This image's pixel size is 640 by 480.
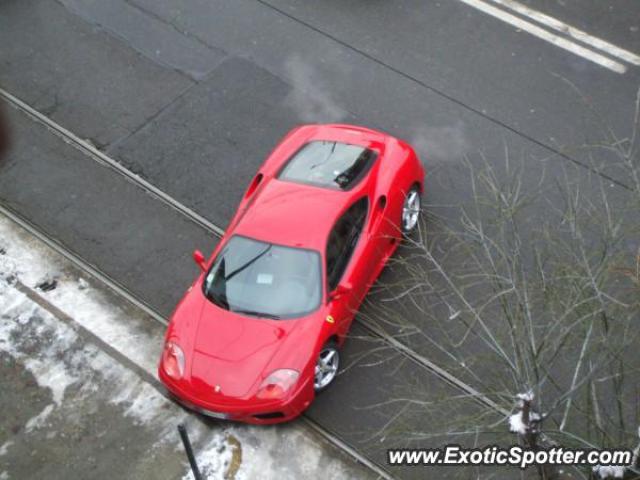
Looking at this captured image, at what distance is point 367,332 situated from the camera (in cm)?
995

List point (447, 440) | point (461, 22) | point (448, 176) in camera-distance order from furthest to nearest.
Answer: point (461, 22) < point (448, 176) < point (447, 440)

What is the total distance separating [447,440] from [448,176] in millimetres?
3758

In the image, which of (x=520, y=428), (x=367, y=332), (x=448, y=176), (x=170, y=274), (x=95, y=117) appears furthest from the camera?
(x=95, y=117)

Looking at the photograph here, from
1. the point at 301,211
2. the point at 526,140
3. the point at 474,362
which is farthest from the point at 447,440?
the point at 526,140

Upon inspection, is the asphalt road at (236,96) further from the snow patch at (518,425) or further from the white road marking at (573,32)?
the snow patch at (518,425)

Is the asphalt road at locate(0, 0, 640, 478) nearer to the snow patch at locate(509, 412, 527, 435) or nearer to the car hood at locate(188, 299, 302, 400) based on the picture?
the car hood at locate(188, 299, 302, 400)

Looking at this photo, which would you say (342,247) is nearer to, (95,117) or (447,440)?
(447,440)

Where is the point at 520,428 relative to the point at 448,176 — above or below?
above

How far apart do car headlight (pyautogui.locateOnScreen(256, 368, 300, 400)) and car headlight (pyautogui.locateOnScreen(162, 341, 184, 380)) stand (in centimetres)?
89

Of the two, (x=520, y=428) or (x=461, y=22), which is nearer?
(x=520, y=428)

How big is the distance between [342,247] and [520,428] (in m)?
3.13

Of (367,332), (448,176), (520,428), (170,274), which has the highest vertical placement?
(520,428)

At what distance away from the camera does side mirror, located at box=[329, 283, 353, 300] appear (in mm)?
9133

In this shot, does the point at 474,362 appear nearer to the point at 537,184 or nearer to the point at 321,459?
the point at 321,459
